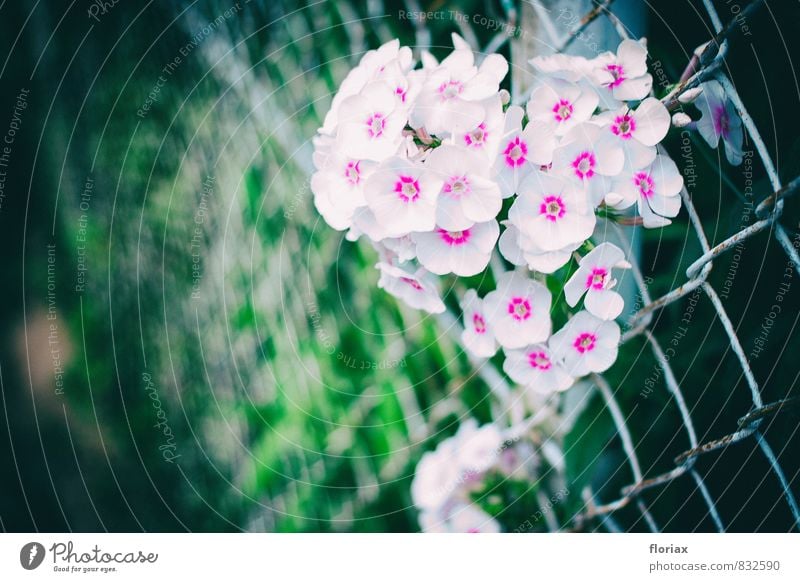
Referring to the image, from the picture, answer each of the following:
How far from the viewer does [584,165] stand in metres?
0.42

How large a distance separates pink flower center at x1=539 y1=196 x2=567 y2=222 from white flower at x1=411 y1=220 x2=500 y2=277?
0.12 feet

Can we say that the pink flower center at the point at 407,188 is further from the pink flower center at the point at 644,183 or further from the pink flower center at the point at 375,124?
the pink flower center at the point at 644,183

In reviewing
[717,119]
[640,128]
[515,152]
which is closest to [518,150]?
[515,152]

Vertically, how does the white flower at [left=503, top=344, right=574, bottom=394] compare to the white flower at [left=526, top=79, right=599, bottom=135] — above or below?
below

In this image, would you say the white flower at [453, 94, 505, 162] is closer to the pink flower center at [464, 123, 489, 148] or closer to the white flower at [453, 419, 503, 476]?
the pink flower center at [464, 123, 489, 148]

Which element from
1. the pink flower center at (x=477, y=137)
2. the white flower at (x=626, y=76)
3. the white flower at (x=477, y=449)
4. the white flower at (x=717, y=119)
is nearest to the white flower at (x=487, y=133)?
the pink flower center at (x=477, y=137)

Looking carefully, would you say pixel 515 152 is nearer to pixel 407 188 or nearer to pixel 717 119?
pixel 407 188

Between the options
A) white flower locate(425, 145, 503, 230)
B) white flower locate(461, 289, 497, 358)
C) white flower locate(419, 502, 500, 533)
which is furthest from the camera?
white flower locate(419, 502, 500, 533)

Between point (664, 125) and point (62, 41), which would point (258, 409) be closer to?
point (62, 41)

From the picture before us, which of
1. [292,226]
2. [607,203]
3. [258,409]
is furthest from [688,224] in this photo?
[258,409]

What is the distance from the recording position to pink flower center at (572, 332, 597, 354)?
484mm

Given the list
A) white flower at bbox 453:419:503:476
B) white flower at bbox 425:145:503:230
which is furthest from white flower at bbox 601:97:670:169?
white flower at bbox 453:419:503:476

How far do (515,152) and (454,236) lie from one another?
0.08m
